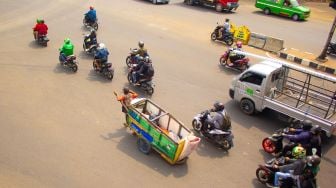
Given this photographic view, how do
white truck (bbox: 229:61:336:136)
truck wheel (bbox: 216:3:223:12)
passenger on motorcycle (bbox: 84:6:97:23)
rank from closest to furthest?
white truck (bbox: 229:61:336:136), passenger on motorcycle (bbox: 84:6:97:23), truck wheel (bbox: 216:3:223:12)

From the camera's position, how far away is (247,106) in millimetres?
13422

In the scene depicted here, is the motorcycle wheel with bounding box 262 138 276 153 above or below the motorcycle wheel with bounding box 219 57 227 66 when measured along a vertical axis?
below

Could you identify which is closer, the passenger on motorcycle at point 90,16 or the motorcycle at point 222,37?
the motorcycle at point 222,37

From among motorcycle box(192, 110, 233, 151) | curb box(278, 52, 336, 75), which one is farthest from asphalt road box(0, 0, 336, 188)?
curb box(278, 52, 336, 75)

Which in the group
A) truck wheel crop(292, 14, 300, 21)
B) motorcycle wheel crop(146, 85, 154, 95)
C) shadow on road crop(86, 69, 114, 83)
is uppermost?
truck wheel crop(292, 14, 300, 21)

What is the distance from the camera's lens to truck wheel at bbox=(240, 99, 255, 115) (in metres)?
13.3

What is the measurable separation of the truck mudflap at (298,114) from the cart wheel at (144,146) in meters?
4.70

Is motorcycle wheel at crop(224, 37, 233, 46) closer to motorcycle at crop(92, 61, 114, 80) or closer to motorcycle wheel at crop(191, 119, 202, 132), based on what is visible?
motorcycle at crop(92, 61, 114, 80)

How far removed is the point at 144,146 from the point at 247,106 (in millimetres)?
4626

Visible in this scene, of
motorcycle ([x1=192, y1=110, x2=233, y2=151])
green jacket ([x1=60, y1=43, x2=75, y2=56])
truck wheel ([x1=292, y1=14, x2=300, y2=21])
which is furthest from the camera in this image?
truck wheel ([x1=292, y1=14, x2=300, y2=21])

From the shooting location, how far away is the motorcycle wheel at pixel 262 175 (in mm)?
9802

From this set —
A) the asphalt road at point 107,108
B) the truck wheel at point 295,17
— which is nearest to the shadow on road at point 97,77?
the asphalt road at point 107,108

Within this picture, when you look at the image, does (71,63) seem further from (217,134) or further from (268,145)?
(268,145)

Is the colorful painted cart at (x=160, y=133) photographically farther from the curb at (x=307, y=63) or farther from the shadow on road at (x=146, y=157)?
the curb at (x=307, y=63)
